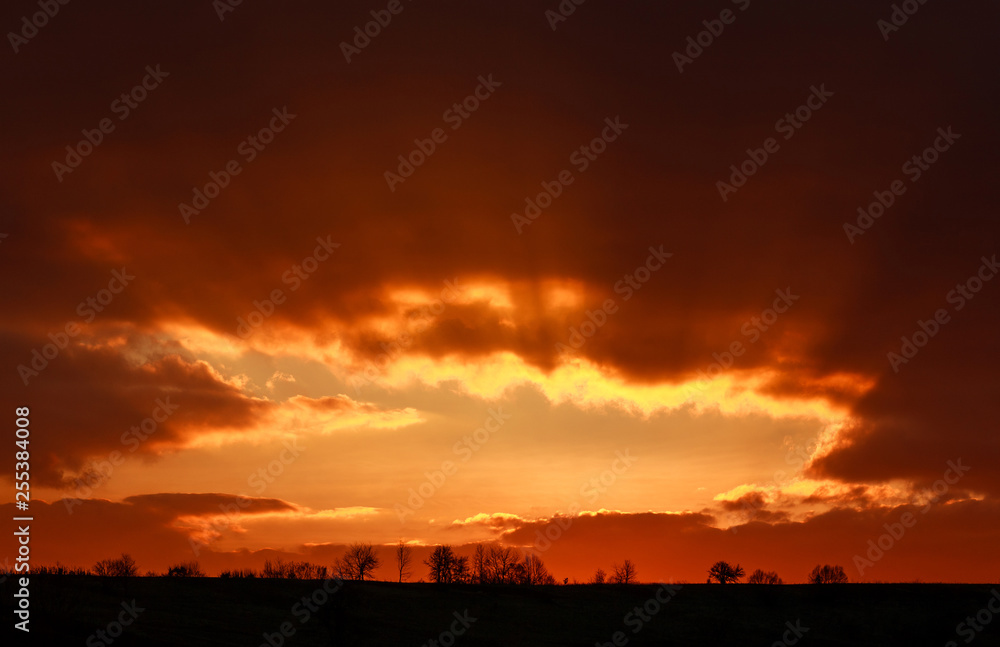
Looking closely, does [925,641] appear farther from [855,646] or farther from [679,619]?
[679,619]

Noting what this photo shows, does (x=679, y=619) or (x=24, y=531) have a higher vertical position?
(x=24, y=531)

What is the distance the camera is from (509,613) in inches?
3091

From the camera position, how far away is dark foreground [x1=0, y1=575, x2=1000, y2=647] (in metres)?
57.9

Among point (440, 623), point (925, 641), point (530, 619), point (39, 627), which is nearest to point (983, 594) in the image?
point (925, 641)

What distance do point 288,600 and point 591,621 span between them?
29.0m

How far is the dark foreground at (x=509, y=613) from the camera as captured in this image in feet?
190

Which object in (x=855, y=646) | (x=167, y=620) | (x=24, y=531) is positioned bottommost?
(x=855, y=646)

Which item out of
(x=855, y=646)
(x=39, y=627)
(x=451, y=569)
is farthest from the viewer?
(x=451, y=569)

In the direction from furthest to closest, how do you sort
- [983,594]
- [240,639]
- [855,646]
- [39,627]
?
[983,594], [855,646], [240,639], [39,627]

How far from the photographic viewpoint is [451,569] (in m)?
141

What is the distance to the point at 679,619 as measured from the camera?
80.4m

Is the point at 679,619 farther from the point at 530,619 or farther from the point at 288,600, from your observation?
the point at 288,600

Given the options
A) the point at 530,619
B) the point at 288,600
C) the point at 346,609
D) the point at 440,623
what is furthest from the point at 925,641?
the point at 288,600

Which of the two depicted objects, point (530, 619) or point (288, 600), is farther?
point (530, 619)
